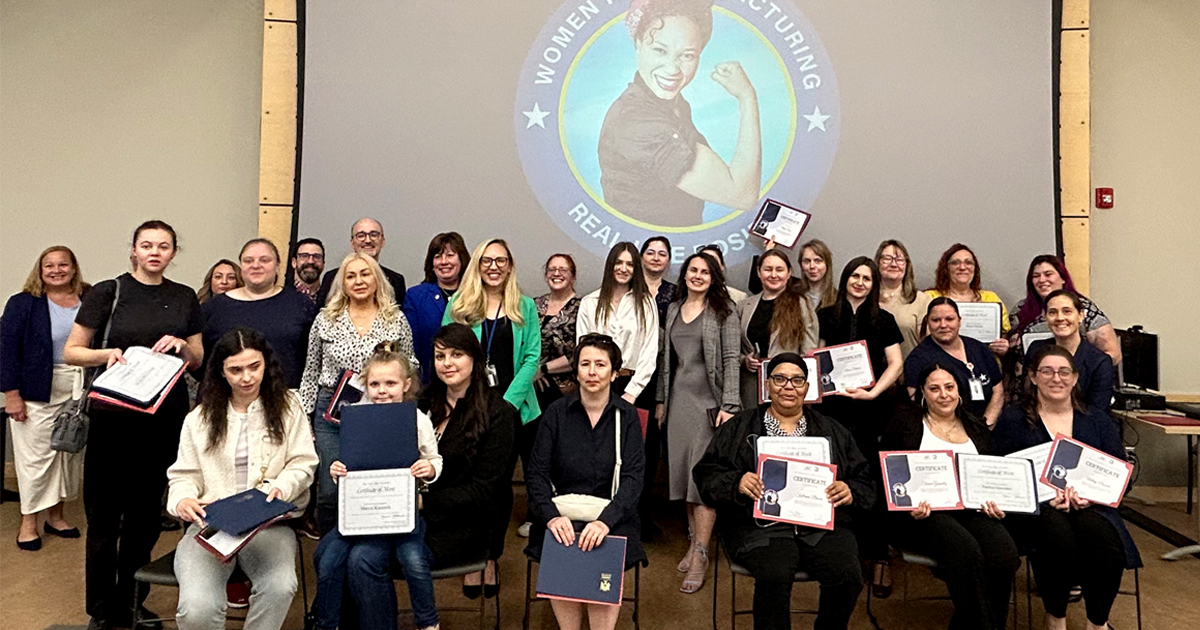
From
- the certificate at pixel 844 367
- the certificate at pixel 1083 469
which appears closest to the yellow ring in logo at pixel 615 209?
the certificate at pixel 844 367

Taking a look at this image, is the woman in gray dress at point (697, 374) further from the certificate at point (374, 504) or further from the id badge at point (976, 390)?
the certificate at point (374, 504)

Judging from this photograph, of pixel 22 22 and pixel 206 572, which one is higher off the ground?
pixel 22 22

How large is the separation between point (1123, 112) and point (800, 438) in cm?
398

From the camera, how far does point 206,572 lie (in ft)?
9.07

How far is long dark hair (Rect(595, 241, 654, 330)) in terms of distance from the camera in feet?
13.4

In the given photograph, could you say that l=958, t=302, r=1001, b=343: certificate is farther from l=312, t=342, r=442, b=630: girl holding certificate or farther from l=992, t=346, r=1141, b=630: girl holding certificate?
l=312, t=342, r=442, b=630: girl holding certificate

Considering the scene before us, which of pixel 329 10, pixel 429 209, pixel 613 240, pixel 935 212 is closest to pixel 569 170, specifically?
pixel 613 240

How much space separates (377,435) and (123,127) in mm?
4074

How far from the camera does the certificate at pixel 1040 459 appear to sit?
323 cm

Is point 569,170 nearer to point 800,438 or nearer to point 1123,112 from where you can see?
point 800,438

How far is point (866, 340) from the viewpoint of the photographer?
404cm

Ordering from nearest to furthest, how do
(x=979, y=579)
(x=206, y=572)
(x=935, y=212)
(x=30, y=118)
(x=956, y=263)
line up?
(x=206, y=572), (x=979, y=579), (x=956, y=263), (x=935, y=212), (x=30, y=118)

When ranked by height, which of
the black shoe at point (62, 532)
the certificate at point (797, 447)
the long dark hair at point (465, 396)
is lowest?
the black shoe at point (62, 532)

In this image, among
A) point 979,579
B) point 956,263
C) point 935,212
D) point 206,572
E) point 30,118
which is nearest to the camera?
point 206,572
